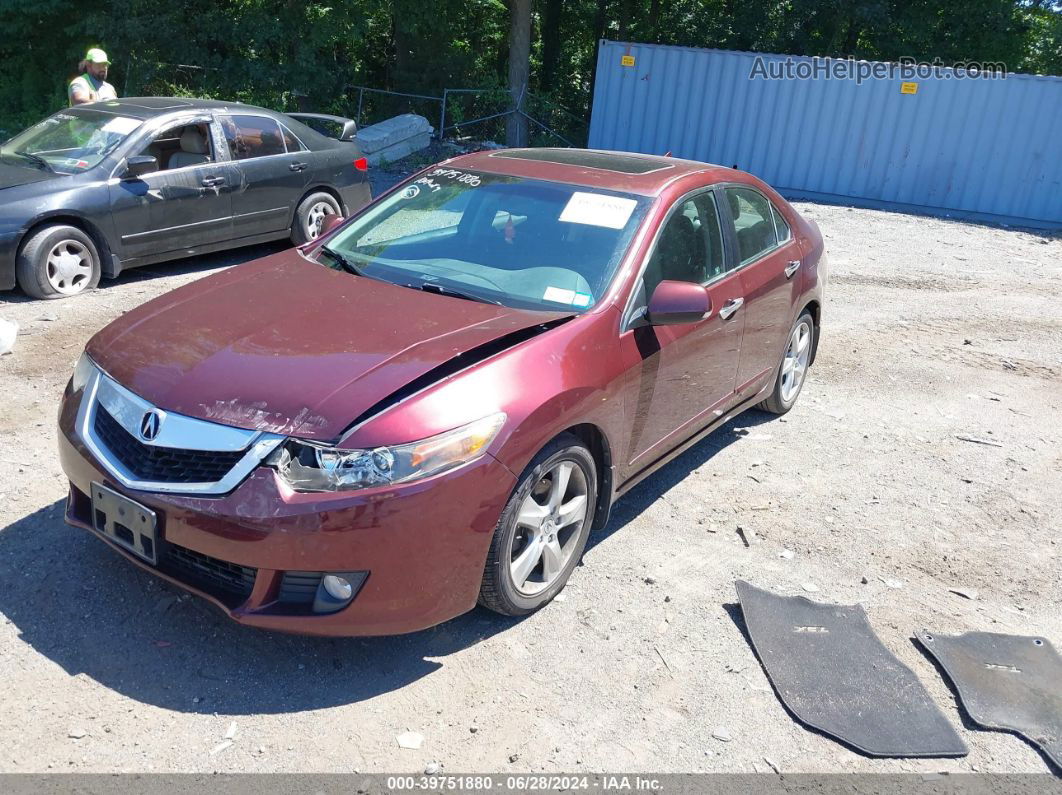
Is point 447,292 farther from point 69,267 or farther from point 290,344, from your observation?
point 69,267

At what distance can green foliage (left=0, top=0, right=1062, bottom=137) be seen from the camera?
1850cm

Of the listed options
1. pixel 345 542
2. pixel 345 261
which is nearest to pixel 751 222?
pixel 345 261

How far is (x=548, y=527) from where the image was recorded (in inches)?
146

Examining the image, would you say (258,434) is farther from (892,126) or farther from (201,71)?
(201,71)

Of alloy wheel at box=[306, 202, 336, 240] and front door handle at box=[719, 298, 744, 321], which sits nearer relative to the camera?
front door handle at box=[719, 298, 744, 321]

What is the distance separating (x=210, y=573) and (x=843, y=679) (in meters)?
2.38

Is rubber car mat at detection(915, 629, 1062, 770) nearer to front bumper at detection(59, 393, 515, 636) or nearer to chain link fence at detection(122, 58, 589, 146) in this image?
front bumper at detection(59, 393, 515, 636)

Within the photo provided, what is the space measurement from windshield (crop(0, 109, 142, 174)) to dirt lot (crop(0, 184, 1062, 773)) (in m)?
1.71

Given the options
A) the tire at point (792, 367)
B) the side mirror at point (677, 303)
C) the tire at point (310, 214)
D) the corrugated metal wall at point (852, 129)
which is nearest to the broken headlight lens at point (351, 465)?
the side mirror at point (677, 303)

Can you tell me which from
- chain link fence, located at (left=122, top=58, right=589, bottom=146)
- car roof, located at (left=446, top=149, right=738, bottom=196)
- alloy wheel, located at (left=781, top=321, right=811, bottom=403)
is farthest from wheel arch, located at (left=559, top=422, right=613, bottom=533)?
chain link fence, located at (left=122, top=58, right=589, bottom=146)

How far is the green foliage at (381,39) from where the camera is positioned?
1850cm

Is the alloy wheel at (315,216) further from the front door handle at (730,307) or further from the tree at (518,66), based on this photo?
the tree at (518,66)

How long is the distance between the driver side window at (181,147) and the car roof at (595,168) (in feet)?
13.3

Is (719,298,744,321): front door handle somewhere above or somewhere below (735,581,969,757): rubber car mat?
above
